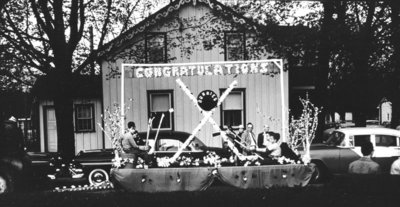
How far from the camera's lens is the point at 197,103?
400 inches

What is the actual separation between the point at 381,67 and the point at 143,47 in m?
9.81

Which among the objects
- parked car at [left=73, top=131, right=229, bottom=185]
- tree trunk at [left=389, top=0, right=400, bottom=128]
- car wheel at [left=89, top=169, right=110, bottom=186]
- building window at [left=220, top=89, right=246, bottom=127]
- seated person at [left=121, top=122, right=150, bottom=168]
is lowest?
car wheel at [left=89, top=169, right=110, bottom=186]

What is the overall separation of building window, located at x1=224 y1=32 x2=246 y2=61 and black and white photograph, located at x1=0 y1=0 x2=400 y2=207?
2.7 inches

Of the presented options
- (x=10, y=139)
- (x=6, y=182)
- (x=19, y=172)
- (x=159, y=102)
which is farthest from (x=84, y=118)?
(x=6, y=182)

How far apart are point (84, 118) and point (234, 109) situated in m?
6.20

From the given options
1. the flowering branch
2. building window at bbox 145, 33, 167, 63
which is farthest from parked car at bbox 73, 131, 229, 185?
building window at bbox 145, 33, 167, 63

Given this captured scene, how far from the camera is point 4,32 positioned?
14695mm

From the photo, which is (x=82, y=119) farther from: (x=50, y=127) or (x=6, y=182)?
(x=6, y=182)

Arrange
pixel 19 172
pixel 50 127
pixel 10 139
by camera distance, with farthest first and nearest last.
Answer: pixel 50 127 < pixel 10 139 < pixel 19 172

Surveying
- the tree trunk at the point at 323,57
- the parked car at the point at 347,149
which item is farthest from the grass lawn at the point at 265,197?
the tree trunk at the point at 323,57

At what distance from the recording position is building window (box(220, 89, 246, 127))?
63.6 feet

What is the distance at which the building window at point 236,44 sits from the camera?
17312 millimetres

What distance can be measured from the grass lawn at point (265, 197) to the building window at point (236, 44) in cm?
1069

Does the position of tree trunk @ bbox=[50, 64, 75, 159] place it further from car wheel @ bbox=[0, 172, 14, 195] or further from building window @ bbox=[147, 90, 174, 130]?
building window @ bbox=[147, 90, 174, 130]
